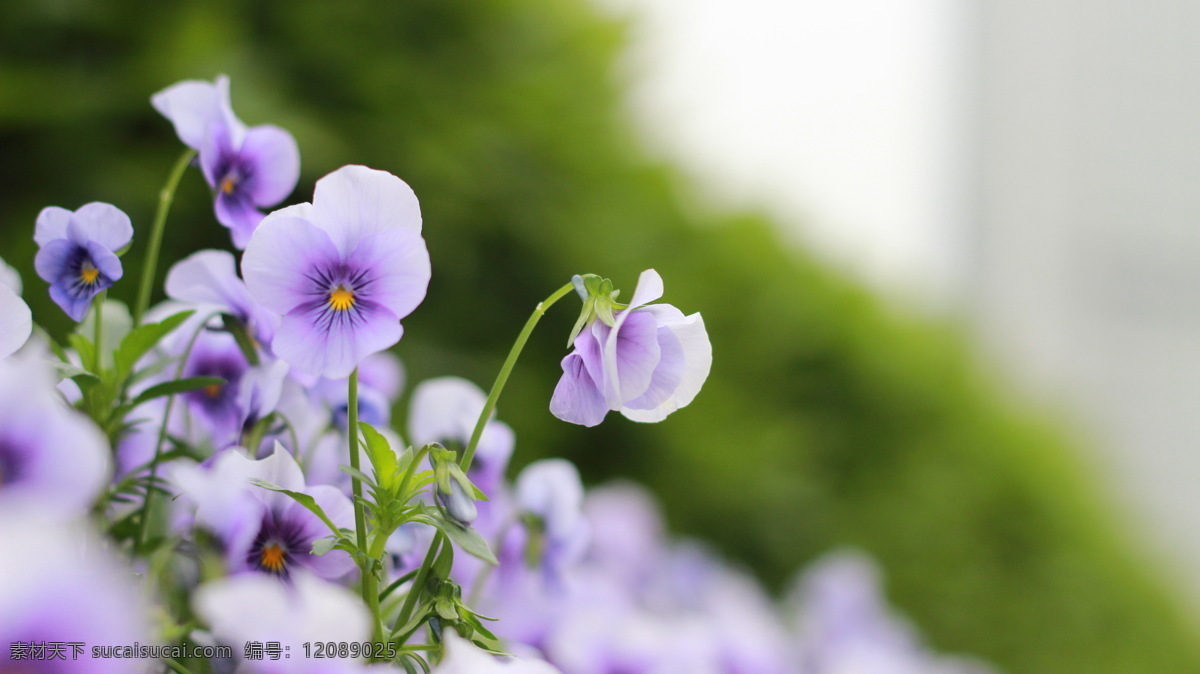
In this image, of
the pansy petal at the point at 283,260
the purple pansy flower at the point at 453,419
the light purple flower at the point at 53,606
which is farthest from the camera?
the purple pansy flower at the point at 453,419

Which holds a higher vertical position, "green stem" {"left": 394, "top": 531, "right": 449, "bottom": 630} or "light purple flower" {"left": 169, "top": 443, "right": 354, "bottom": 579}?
"light purple flower" {"left": 169, "top": 443, "right": 354, "bottom": 579}

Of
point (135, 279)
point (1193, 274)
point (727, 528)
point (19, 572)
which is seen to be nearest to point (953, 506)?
point (727, 528)

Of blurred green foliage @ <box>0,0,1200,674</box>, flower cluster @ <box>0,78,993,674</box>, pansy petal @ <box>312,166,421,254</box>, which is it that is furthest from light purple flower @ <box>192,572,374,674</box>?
blurred green foliage @ <box>0,0,1200,674</box>

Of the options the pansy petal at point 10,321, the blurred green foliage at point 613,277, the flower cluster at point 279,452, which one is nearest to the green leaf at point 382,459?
the flower cluster at point 279,452

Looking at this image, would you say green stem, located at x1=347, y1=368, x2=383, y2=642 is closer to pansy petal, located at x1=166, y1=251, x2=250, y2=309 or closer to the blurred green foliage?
pansy petal, located at x1=166, y1=251, x2=250, y2=309

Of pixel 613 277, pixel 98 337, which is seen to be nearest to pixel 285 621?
pixel 98 337

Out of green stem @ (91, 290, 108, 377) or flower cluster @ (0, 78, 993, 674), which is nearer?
flower cluster @ (0, 78, 993, 674)

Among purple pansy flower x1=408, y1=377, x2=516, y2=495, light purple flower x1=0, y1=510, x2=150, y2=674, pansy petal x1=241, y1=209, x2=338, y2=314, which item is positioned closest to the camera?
light purple flower x1=0, y1=510, x2=150, y2=674

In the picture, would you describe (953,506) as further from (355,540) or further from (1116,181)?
(1116,181)

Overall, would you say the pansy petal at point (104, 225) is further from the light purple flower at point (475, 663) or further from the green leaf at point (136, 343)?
the light purple flower at point (475, 663)
